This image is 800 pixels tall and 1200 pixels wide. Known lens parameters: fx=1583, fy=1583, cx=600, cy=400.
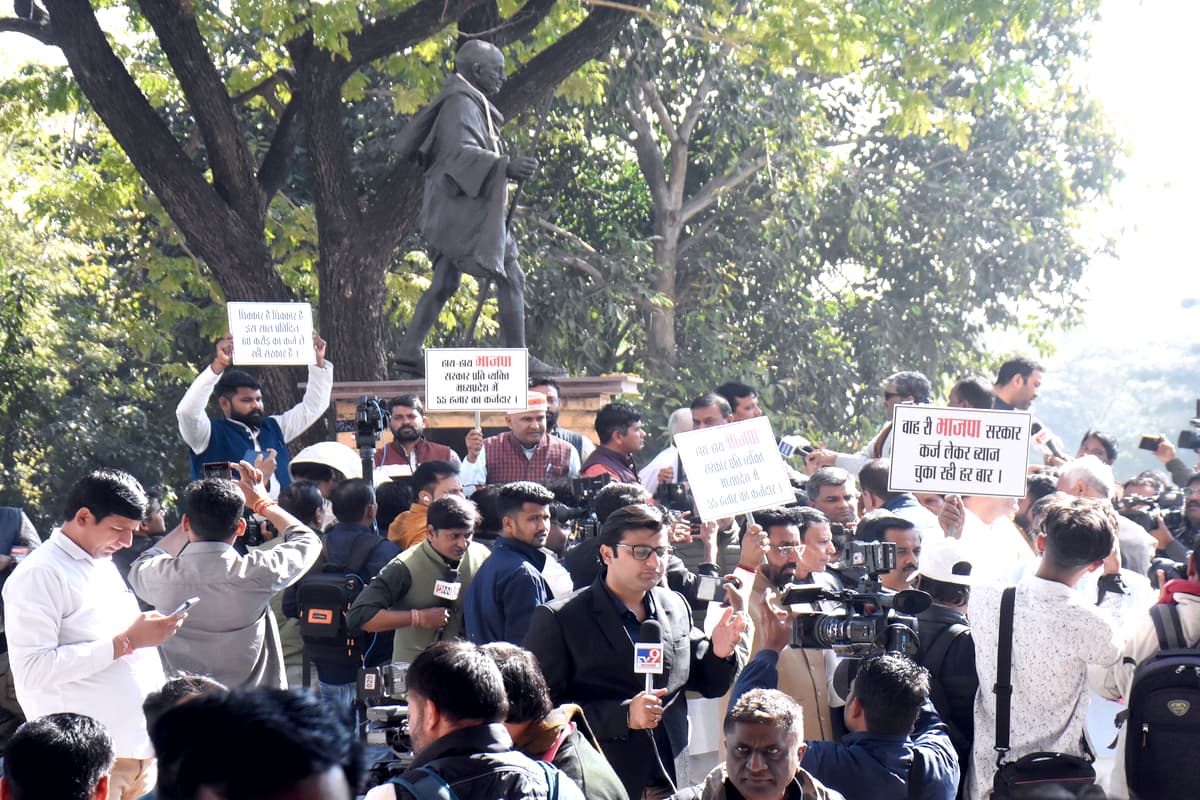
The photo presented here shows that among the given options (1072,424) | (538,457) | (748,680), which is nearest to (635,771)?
(748,680)

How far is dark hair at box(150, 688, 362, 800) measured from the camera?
1.85 metres

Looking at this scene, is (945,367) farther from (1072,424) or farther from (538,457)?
(1072,424)

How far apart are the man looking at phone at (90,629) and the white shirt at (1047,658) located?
2.63 metres

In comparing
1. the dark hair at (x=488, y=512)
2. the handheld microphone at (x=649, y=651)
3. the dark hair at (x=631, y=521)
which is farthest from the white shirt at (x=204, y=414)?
the handheld microphone at (x=649, y=651)

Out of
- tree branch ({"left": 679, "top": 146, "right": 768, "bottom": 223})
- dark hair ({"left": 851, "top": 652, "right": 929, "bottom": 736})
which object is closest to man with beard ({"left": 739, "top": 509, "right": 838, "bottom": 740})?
dark hair ({"left": 851, "top": 652, "right": 929, "bottom": 736})

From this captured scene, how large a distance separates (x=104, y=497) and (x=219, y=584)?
2.45 feet

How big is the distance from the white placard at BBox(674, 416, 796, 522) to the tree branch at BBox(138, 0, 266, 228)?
21.0 ft

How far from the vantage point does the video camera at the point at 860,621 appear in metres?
4.96

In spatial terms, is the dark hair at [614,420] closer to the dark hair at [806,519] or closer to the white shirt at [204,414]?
→ the white shirt at [204,414]

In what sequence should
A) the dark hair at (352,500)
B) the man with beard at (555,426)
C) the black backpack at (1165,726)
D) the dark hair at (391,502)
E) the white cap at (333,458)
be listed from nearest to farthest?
the black backpack at (1165,726) → the dark hair at (352,500) → the dark hair at (391,502) → the white cap at (333,458) → the man with beard at (555,426)

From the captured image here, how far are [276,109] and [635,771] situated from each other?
10547 mm

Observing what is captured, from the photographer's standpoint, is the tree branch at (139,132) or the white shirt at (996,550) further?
the tree branch at (139,132)

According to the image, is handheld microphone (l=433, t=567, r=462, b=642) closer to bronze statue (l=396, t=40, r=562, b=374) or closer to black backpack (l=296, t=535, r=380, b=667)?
black backpack (l=296, t=535, r=380, b=667)

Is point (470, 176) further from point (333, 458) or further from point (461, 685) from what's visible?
point (461, 685)
